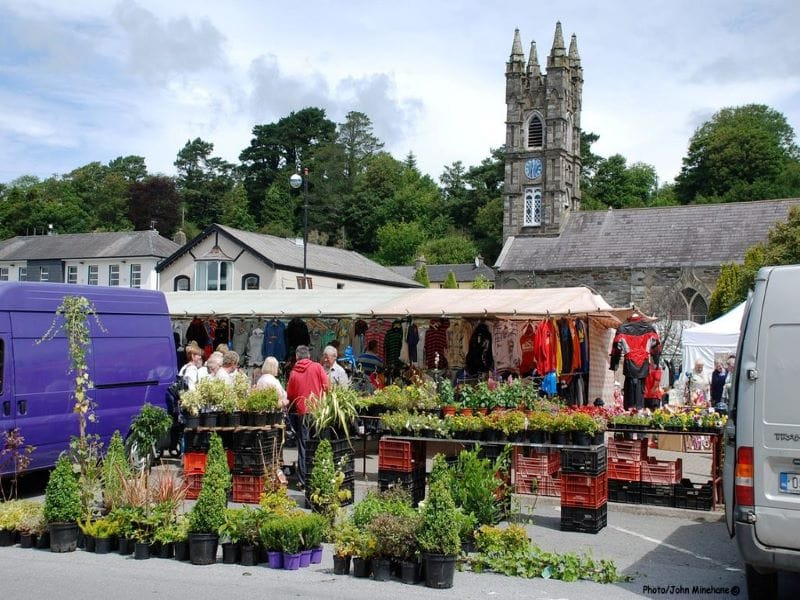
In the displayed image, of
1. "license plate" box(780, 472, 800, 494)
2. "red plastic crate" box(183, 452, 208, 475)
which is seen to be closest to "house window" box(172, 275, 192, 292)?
"red plastic crate" box(183, 452, 208, 475)

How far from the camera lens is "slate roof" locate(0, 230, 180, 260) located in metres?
53.8

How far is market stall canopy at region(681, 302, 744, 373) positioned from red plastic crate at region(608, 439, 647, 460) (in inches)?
517

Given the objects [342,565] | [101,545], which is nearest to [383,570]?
[342,565]

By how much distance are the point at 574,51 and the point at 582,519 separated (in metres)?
74.4

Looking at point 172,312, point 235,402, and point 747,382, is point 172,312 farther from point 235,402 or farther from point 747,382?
point 747,382

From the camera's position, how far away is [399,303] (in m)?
17.1

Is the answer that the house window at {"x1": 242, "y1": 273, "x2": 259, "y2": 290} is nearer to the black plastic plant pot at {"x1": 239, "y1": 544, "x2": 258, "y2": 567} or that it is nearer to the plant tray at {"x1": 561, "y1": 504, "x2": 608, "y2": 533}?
the plant tray at {"x1": 561, "y1": 504, "x2": 608, "y2": 533}

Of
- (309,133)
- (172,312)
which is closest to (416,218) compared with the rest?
(309,133)

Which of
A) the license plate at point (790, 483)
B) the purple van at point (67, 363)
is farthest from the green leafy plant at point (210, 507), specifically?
the license plate at point (790, 483)

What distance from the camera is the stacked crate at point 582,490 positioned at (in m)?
8.91

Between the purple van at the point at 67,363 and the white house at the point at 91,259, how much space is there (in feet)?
133

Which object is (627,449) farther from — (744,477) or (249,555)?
(249,555)

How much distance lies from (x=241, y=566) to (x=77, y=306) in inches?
151

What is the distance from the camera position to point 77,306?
377 inches
